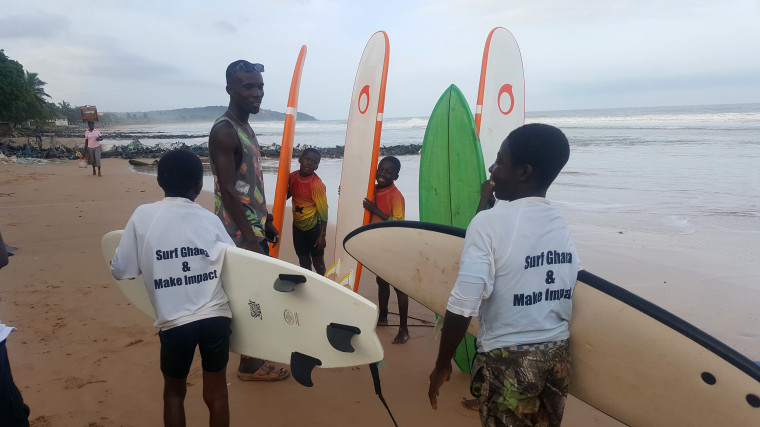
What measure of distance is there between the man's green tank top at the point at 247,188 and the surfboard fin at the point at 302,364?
2.49 ft

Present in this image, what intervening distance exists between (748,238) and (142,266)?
6.60 m

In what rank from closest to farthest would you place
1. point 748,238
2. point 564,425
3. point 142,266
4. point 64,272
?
point 142,266 → point 564,425 → point 64,272 → point 748,238

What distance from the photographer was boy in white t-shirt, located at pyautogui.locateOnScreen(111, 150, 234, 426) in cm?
→ 174

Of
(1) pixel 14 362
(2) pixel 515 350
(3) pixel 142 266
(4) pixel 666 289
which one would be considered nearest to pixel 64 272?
(1) pixel 14 362

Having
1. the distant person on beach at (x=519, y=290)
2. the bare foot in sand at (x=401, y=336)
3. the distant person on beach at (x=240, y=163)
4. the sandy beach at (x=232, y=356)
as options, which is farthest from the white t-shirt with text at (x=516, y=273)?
the bare foot in sand at (x=401, y=336)

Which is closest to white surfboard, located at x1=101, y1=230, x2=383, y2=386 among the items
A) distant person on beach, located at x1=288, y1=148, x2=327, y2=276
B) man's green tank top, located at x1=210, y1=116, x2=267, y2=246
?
man's green tank top, located at x1=210, y1=116, x2=267, y2=246

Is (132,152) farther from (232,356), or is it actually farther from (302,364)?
(302,364)

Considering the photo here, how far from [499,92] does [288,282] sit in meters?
2.71

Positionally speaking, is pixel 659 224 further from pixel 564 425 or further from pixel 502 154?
pixel 502 154

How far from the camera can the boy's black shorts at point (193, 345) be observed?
178 centimetres

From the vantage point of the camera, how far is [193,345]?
182 centimetres

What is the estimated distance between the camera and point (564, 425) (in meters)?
2.42

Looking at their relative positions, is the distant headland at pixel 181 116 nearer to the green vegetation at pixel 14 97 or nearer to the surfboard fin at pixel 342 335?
the green vegetation at pixel 14 97

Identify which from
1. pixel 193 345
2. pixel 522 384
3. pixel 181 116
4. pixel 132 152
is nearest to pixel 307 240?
pixel 193 345
